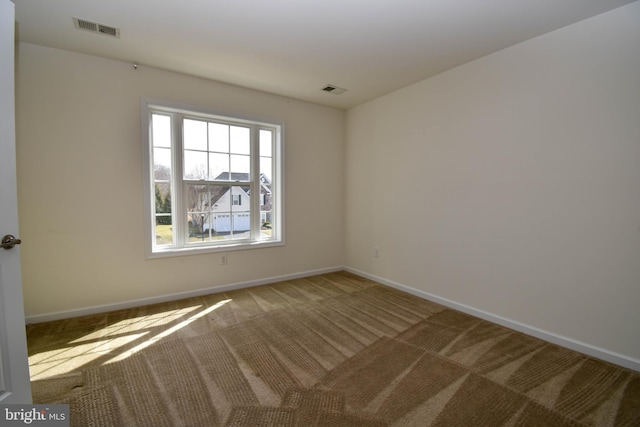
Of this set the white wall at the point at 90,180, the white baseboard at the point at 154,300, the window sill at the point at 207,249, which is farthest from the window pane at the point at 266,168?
the white baseboard at the point at 154,300

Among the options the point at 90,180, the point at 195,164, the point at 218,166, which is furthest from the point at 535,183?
the point at 90,180

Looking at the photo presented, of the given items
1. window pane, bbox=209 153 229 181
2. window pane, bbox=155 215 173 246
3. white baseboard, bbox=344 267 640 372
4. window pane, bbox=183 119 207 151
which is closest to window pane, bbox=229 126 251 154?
window pane, bbox=209 153 229 181

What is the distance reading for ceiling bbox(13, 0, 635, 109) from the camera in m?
2.11

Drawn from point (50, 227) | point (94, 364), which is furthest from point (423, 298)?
point (50, 227)

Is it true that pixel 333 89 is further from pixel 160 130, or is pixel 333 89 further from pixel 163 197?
pixel 163 197

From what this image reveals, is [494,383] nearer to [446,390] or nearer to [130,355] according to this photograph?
[446,390]

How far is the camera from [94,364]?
2.10 meters

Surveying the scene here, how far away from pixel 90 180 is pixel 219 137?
1.47 metres

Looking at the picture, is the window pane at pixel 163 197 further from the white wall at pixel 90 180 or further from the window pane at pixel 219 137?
the window pane at pixel 219 137

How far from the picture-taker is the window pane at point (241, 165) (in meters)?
3.81

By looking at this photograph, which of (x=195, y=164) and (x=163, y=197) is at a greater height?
(x=195, y=164)

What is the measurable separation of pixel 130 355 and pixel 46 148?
215cm

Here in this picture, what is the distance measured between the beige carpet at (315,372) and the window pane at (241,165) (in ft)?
5.81

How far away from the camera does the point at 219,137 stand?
3.68 metres
